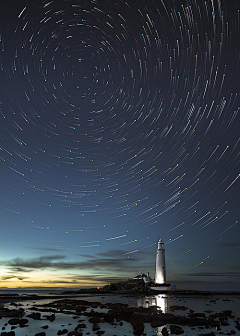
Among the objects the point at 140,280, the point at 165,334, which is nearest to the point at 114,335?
the point at 165,334

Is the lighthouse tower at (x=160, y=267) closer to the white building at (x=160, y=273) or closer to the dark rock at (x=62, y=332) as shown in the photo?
the white building at (x=160, y=273)

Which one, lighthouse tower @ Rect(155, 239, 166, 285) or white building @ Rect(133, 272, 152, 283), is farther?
white building @ Rect(133, 272, 152, 283)

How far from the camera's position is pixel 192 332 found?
2012cm

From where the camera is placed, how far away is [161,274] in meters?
69.3

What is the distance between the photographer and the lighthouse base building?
6728cm

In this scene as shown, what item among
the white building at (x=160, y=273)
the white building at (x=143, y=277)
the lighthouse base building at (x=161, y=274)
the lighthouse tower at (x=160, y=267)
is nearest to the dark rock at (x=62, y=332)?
the lighthouse base building at (x=161, y=274)

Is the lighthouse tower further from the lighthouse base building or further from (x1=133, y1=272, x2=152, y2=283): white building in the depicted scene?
(x1=133, y1=272, x2=152, y2=283): white building

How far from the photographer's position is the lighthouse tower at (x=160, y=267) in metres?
69.1

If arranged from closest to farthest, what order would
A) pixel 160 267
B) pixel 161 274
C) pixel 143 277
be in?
1. pixel 161 274
2. pixel 160 267
3. pixel 143 277

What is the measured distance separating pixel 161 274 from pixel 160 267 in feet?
6.11

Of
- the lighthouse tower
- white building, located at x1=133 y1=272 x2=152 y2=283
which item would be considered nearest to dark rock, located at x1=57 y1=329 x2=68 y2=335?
the lighthouse tower

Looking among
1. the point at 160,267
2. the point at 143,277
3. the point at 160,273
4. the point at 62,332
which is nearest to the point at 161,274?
the point at 160,273

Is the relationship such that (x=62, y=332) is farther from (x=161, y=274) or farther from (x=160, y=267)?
(x=160, y=267)

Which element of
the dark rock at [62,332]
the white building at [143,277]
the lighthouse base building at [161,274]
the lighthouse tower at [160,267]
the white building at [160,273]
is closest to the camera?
the dark rock at [62,332]
